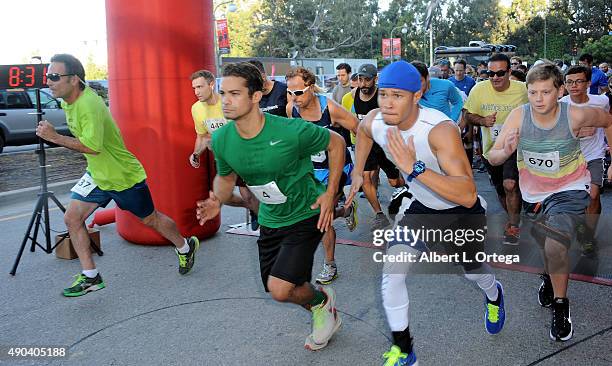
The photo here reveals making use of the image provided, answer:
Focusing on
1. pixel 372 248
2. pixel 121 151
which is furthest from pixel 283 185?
pixel 372 248

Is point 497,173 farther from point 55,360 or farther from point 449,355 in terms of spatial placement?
point 55,360

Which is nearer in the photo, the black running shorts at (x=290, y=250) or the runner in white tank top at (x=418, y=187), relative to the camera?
the runner in white tank top at (x=418, y=187)

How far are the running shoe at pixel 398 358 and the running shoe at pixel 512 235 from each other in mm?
3014

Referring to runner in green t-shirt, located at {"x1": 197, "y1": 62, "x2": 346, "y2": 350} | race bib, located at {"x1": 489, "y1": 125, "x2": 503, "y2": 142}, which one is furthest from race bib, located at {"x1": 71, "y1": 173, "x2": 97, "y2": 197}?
race bib, located at {"x1": 489, "y1": 125, "x2": 503, "y2": 142}

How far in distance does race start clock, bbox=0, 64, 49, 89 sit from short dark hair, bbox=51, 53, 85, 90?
68cm

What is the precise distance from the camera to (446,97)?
6.93 metres

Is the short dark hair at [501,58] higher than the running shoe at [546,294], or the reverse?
the short dark hair at [501,58]

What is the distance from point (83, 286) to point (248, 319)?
156 cm

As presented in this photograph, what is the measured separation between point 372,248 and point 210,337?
242 centimetres

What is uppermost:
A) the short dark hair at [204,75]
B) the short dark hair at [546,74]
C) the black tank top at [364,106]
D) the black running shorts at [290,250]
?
the short dark hair at [204,75]

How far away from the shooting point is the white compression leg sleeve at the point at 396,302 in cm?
315

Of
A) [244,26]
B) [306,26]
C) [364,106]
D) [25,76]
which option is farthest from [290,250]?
[244,26]

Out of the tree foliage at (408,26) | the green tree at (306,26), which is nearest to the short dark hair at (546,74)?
the tree foliage at (408,26)

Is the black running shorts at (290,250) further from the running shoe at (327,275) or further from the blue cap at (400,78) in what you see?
the running shoe at (327,275)
